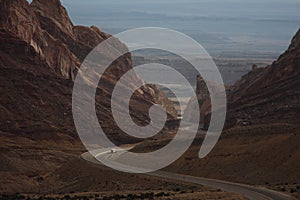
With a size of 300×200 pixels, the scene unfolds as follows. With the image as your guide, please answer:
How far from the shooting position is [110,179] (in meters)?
64.7

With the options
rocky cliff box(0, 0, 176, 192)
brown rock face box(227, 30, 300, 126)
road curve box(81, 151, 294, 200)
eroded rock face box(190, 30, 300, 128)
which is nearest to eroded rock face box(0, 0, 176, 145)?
rocky cliff box(0, 0, 176, 192)

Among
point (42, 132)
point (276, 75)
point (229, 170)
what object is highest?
point (276, 75)

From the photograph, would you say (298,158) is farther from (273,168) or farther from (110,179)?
(110,179)

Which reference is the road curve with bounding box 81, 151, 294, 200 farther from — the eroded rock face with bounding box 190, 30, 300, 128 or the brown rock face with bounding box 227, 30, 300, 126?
the brown rock face with bounding box 227, 30, 300, 126

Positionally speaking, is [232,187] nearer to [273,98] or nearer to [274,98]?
[274,98]

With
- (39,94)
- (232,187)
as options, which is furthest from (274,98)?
(232,187)

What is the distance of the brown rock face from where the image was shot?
8888 centimetres

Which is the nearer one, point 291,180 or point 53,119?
point 291,180

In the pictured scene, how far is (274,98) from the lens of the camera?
94.8 metres

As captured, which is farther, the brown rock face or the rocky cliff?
the brown rock face

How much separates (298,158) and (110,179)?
54.6 ft

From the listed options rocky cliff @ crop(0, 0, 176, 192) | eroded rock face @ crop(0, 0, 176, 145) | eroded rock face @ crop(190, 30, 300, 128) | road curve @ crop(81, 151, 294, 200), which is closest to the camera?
road curve @ crop(81, 151, 294, 200)

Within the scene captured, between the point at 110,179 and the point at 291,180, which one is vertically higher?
the point at 291,180

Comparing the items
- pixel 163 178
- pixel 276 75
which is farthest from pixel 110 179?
pixel 276 75
